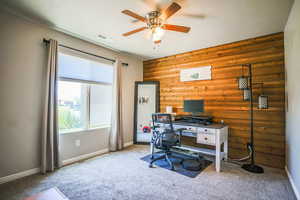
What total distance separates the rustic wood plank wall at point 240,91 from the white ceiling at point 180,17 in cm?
27

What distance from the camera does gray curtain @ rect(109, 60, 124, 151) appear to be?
11.8ft

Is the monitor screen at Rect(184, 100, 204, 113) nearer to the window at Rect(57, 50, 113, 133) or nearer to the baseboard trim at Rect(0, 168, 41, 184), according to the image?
the window at Rect(57, 50, 113, 133)

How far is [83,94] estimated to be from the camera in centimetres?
322

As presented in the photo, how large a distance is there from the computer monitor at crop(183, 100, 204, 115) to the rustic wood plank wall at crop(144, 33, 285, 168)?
0.85 ft

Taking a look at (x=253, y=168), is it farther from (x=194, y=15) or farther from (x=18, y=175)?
(x=18, y=175)

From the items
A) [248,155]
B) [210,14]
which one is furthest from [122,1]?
[248,155]

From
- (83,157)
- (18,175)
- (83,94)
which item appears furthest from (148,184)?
(83,94)

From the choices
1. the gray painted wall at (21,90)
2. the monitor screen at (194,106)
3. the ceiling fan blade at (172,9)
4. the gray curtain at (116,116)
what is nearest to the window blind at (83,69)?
the gray curtain at (116,116)

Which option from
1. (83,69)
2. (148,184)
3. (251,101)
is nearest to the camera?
(148,184)

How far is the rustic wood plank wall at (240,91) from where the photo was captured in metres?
2.68

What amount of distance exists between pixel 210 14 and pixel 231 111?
2.02 meters

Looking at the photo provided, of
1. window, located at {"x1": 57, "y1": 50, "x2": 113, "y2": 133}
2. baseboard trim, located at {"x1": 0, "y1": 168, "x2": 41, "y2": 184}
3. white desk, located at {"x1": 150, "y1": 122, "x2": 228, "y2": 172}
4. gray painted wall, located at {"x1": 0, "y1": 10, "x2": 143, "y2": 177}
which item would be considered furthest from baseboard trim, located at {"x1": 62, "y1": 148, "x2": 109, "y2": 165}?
white desk, located at {"x1": 150, "y1": 122, "x2": 228, "y2": 172}

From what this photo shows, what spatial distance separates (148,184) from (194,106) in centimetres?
196

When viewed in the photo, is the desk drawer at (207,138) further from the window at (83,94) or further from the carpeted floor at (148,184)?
the window at (83,94)
